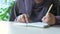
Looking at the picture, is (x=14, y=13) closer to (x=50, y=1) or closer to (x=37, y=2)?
(x=37, y=2)

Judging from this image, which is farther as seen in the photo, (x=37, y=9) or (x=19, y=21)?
(x=37, y=9)

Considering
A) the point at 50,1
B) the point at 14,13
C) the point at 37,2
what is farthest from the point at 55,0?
the point at 14,13

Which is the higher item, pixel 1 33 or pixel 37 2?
pixel 37 2

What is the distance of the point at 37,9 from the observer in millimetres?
1274

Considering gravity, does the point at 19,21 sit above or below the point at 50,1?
below

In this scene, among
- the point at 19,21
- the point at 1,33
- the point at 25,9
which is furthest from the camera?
the point at 25,9

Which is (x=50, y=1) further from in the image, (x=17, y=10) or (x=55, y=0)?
(x=17, y=10)

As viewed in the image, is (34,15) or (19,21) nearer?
(19,21)

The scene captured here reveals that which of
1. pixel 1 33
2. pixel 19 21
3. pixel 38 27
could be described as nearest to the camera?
pixel 1 33

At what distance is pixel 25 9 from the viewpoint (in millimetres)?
1262

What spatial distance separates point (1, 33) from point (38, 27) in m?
0.26

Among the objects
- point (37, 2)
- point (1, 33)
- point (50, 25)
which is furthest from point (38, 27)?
point (37, 2)

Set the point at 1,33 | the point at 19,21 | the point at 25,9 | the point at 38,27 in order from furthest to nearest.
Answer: the point at 25,9 → the point at 19,21 → the point at 38,27 → the point at 1,33

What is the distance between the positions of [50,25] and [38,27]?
113 mm
